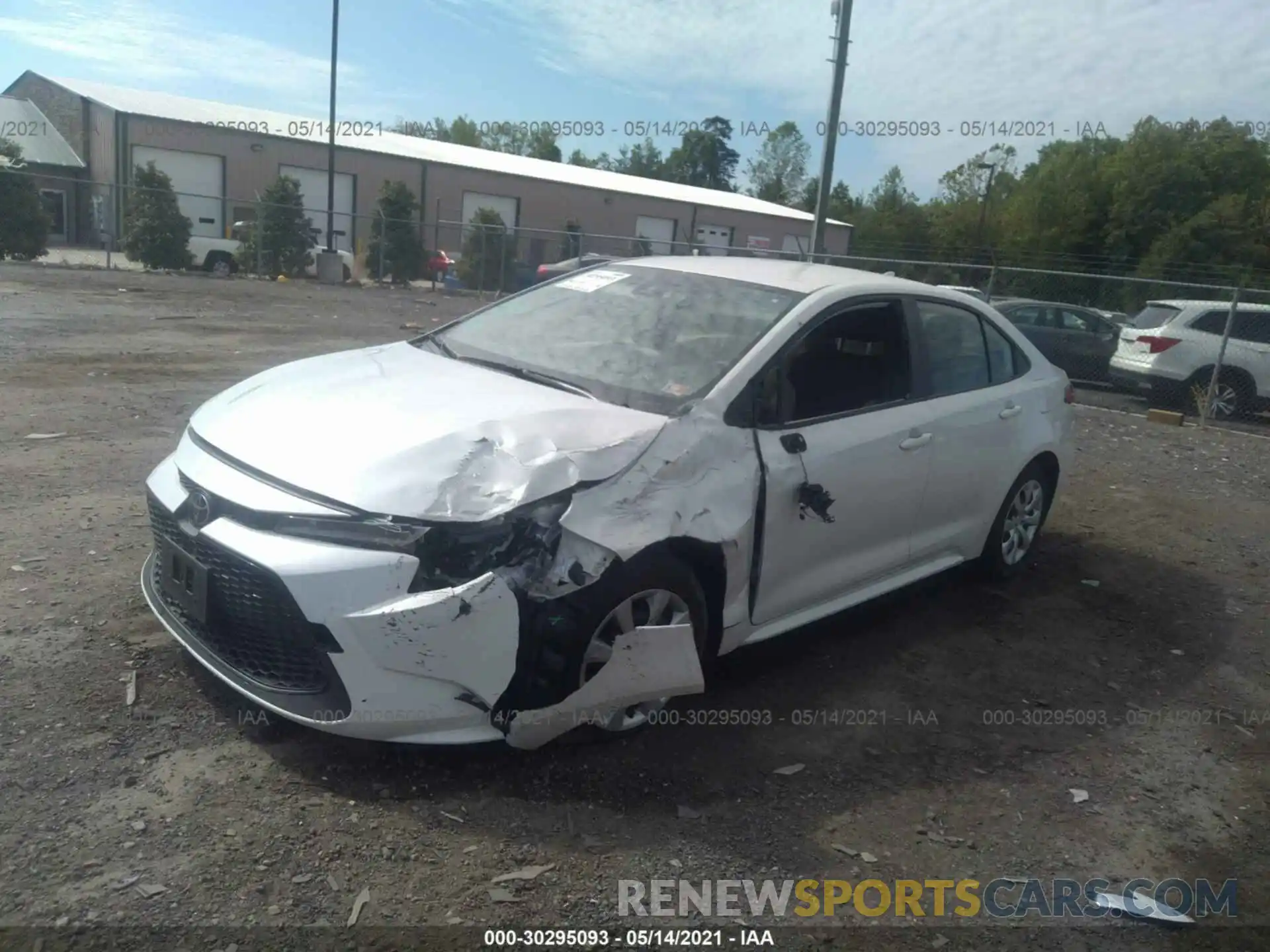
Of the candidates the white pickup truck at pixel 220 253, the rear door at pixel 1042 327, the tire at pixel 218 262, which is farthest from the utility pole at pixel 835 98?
the tire at pixel 218 262

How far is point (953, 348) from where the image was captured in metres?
5.09

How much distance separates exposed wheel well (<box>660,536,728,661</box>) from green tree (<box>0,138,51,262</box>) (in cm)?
2311

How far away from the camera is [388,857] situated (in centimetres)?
287

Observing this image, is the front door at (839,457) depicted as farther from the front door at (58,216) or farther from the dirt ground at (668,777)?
the front door at (58,216)

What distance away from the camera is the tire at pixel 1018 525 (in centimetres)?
551

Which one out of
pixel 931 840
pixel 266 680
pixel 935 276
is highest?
pixel 935 276

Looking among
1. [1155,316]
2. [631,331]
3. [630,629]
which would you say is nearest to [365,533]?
[630,629]

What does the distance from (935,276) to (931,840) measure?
2100 centimetres

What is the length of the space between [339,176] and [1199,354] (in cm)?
3352

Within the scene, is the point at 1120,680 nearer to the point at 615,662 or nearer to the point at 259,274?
the point at 615,662

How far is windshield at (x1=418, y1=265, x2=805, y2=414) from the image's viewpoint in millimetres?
3930

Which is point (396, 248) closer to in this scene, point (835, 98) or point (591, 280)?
point (835, 98)

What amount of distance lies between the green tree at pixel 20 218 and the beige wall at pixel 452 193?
27.1ft

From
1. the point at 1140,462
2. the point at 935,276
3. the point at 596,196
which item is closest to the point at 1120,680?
the point at 1140,462
